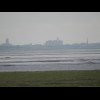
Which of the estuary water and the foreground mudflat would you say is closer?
the foreground mudflat

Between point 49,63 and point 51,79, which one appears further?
point 49,63

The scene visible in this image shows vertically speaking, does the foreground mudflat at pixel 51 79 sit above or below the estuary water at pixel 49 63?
below

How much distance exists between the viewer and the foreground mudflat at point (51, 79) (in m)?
9.80

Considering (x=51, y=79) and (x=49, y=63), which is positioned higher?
(x=49, y=63)

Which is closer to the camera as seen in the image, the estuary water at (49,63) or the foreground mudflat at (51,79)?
the foreground mudflat at (51,79)

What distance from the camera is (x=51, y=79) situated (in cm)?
1064

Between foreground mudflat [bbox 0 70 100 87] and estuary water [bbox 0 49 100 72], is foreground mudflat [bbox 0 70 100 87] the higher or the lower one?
the lower one

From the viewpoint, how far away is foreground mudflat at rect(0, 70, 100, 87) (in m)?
9.80
